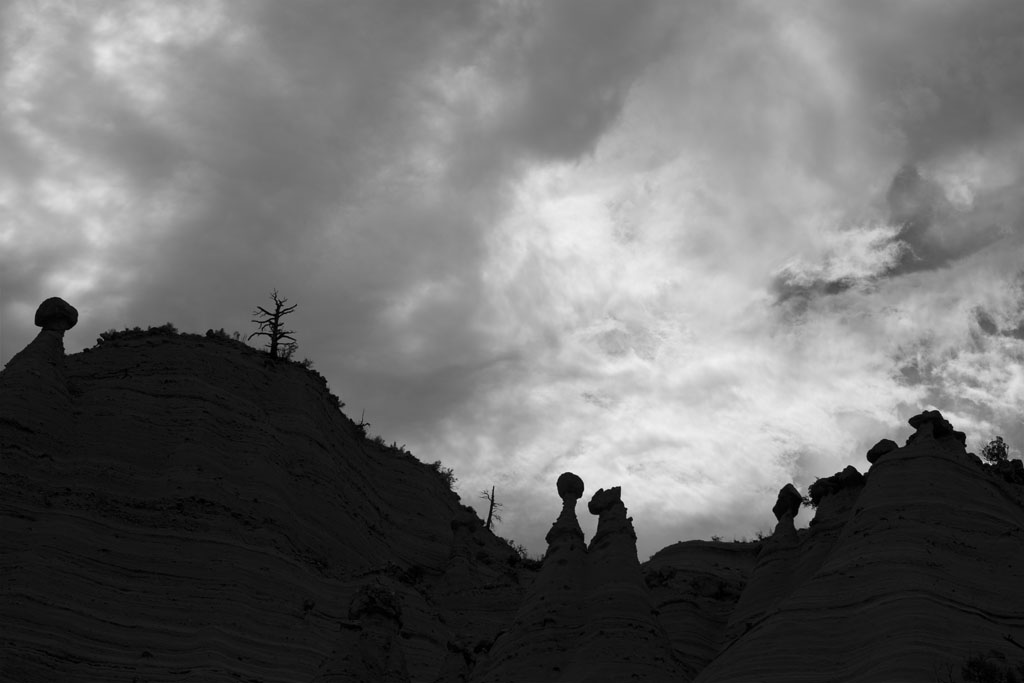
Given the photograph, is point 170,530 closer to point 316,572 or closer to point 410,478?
point 316,572

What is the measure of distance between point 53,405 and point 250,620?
35.3ft

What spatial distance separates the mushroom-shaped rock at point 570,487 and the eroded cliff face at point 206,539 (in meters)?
4.74

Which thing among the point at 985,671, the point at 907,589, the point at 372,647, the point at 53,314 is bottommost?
the point at 985,671

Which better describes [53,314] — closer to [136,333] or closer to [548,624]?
[136,333]

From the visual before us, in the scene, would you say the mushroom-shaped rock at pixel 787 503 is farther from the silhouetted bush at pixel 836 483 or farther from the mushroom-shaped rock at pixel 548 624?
the mushroom-shaped rock at pixel 548 624

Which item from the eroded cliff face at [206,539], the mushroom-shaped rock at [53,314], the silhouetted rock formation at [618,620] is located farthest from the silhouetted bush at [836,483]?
the mushroom-shaped rock at [53,314]

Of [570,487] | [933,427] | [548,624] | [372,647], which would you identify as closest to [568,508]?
[570,487]

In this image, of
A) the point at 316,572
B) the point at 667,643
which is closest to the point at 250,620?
the point at 316,572

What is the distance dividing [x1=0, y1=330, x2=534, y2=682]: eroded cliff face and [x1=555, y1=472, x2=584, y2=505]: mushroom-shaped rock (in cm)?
474

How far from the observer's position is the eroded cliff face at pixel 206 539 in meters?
26.0

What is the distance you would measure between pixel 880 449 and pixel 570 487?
27.1 feet

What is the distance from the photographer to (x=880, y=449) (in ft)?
90.2

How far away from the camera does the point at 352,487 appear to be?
1620 inches

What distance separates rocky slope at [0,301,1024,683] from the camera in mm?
20312
